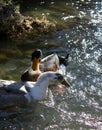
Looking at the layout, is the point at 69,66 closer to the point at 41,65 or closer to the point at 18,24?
the point at 41,65

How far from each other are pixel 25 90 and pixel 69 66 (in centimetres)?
279

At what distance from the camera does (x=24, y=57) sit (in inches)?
512

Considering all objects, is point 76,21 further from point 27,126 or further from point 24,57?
point 27,126

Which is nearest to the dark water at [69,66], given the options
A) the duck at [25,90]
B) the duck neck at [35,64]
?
the duck at [25,90]

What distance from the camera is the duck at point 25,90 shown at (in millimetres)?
9852

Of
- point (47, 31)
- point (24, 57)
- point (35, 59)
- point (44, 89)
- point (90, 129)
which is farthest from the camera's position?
point (47, 31)

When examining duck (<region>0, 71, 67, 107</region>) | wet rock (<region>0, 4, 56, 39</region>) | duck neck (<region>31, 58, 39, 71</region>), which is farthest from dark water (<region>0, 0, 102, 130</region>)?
duck neck (<region>31, 58, 39, 71</region>)

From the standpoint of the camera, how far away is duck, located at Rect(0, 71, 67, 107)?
9.85 metres

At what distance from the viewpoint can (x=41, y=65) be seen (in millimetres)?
11672

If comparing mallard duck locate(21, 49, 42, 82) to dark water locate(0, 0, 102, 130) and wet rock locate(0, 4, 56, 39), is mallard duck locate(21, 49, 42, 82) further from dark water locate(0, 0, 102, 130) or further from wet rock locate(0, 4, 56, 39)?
wet rock locate(0, 4, 56, 39)

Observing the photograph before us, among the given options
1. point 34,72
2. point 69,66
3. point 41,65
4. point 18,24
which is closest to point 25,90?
point 34,72

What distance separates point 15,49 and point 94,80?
3.23 m

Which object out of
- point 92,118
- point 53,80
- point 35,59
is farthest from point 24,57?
point 92,118

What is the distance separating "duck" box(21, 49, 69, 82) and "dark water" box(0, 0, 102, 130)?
0.92 ft
